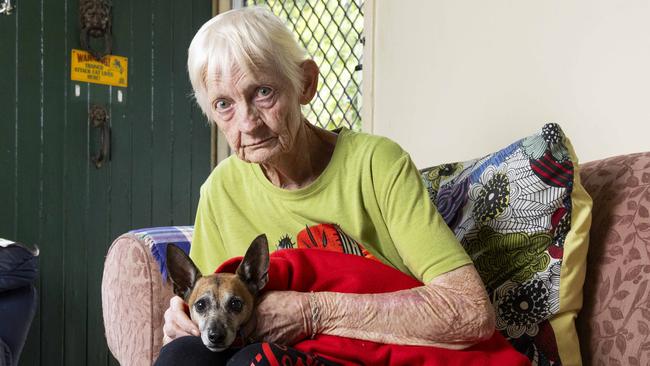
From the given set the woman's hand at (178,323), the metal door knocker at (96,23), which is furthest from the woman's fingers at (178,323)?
the metal door knocker at (96,23)

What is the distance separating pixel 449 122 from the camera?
2.22 metres

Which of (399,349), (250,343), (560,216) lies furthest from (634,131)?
(250,343)

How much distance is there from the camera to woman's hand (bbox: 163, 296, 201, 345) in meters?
1.13

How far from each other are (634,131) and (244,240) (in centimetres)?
92

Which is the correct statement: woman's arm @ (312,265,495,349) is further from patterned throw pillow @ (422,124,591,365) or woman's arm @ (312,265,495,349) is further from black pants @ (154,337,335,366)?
patterned throw pillow @ (422,124,591,365)

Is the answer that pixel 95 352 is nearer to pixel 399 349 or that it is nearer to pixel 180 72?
pixel 180 72

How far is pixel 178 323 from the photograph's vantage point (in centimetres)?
117

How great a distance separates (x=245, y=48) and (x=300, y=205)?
320 millimetres

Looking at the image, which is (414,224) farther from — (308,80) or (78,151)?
(78,151)

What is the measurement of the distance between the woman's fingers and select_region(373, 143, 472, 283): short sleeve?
14.9 inches

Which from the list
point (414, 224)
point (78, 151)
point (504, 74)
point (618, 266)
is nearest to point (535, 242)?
point (618, 266)

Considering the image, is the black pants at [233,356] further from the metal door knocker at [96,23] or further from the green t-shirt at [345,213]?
the metal door knocker at [96,23]

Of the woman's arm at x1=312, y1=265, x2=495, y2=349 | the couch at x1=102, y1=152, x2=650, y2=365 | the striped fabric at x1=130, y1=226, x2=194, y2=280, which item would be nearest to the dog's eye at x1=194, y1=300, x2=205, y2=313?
the woman's arm at x1=312, y1=265, x2=495, y2=349

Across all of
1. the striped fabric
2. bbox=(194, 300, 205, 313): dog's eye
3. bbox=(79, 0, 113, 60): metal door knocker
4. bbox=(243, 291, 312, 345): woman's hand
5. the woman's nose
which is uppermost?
bbox=(79, 0, 113, 60): metal door knocker
